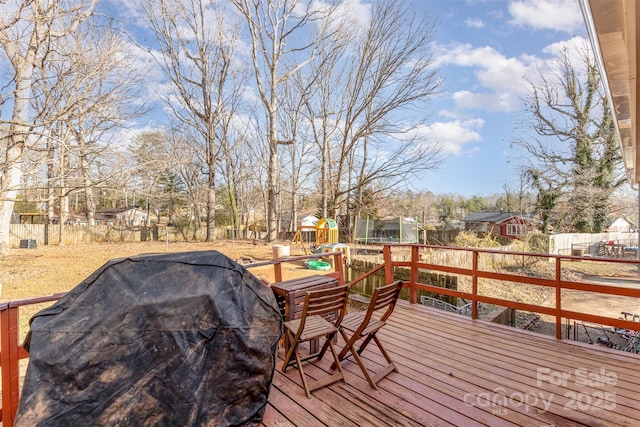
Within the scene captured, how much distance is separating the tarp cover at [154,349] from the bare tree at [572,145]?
19.9 m

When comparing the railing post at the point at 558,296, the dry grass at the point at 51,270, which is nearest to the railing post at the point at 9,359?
the railing post at the point at 558,296

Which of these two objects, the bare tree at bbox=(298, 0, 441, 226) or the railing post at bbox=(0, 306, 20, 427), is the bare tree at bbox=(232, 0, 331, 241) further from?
the railing post at bbox=(0, 306, 20, 427)

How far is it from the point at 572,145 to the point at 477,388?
786 inches

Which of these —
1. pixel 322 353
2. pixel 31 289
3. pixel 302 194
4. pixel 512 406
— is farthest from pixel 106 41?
pixel 302 194

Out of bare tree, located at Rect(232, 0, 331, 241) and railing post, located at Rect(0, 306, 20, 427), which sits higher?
bare tree, located at Rect(232, 0, 331, 241)

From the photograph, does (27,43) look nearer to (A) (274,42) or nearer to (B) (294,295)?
(B) (294,295)

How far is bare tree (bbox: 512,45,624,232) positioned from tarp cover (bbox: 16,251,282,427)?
19915mm

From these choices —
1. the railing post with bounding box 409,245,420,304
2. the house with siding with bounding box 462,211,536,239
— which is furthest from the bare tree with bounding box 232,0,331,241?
the house with siding with bounding box 462,211,536,239

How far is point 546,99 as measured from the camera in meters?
17.4

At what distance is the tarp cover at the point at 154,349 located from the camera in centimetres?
150

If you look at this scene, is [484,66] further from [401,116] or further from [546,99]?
[546,99]

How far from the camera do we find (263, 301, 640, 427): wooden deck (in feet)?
7.00

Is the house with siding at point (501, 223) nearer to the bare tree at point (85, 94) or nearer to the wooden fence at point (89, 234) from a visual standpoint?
the wooden fence at point (89, 234)

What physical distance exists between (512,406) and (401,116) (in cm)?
1358
